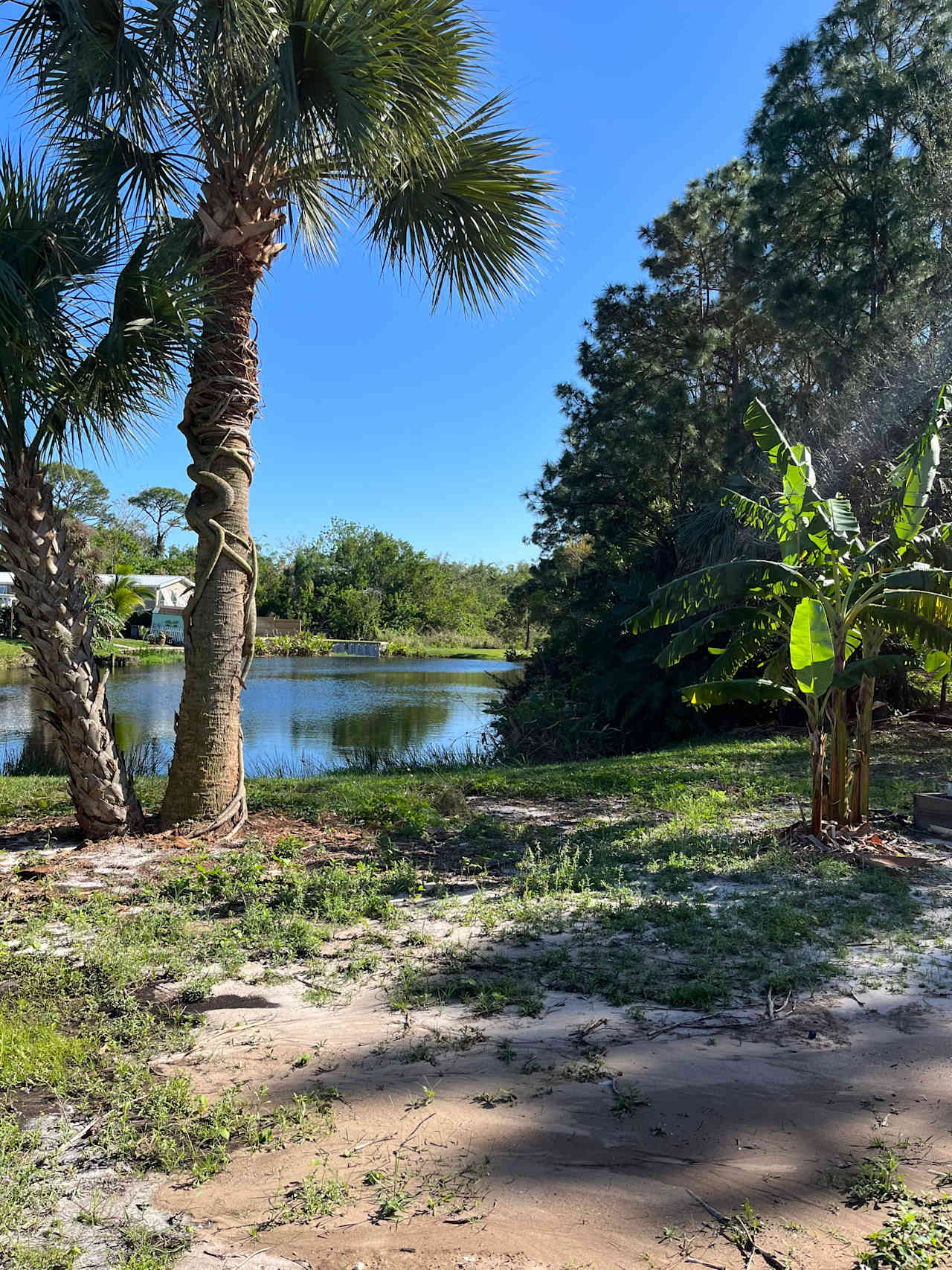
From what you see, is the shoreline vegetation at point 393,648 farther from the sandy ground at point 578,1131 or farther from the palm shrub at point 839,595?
the sandy ground at point 578,1131

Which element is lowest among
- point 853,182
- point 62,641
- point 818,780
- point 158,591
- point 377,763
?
point 377,763

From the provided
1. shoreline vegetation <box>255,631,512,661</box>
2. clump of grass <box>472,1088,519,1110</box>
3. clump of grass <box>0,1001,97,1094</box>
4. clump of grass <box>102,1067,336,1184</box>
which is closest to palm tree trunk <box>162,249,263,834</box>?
clump of grass <box>0,1001,97,1094</box>

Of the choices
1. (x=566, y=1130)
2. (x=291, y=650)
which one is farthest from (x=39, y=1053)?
(x=291, y=650)

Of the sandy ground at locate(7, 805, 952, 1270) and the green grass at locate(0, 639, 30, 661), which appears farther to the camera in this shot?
the green grass at locate(0, 639, 30, 661)

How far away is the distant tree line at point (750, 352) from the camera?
39.7 ft

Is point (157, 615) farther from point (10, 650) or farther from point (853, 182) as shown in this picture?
point (853, 182)

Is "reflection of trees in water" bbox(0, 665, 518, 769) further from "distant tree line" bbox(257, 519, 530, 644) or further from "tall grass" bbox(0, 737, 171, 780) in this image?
"distant tree line" bbox(257, 519, 530, 644)

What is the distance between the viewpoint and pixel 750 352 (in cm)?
1800

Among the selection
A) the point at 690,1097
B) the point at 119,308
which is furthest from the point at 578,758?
the point at 690,1097

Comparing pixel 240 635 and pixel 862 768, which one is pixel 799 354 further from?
pixel 240 635

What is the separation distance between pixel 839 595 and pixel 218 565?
4822 mm

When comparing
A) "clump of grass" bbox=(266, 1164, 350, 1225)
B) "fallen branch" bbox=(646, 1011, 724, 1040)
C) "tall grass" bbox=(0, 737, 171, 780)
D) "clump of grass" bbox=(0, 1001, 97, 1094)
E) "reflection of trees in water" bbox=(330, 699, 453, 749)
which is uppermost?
"clump of grass" bbox=(0, 1001, 97, 1094)

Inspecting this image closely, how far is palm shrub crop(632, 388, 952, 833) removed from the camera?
6.28 metres

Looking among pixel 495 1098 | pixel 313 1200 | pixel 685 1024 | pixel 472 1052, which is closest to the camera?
pixel 313 1200
